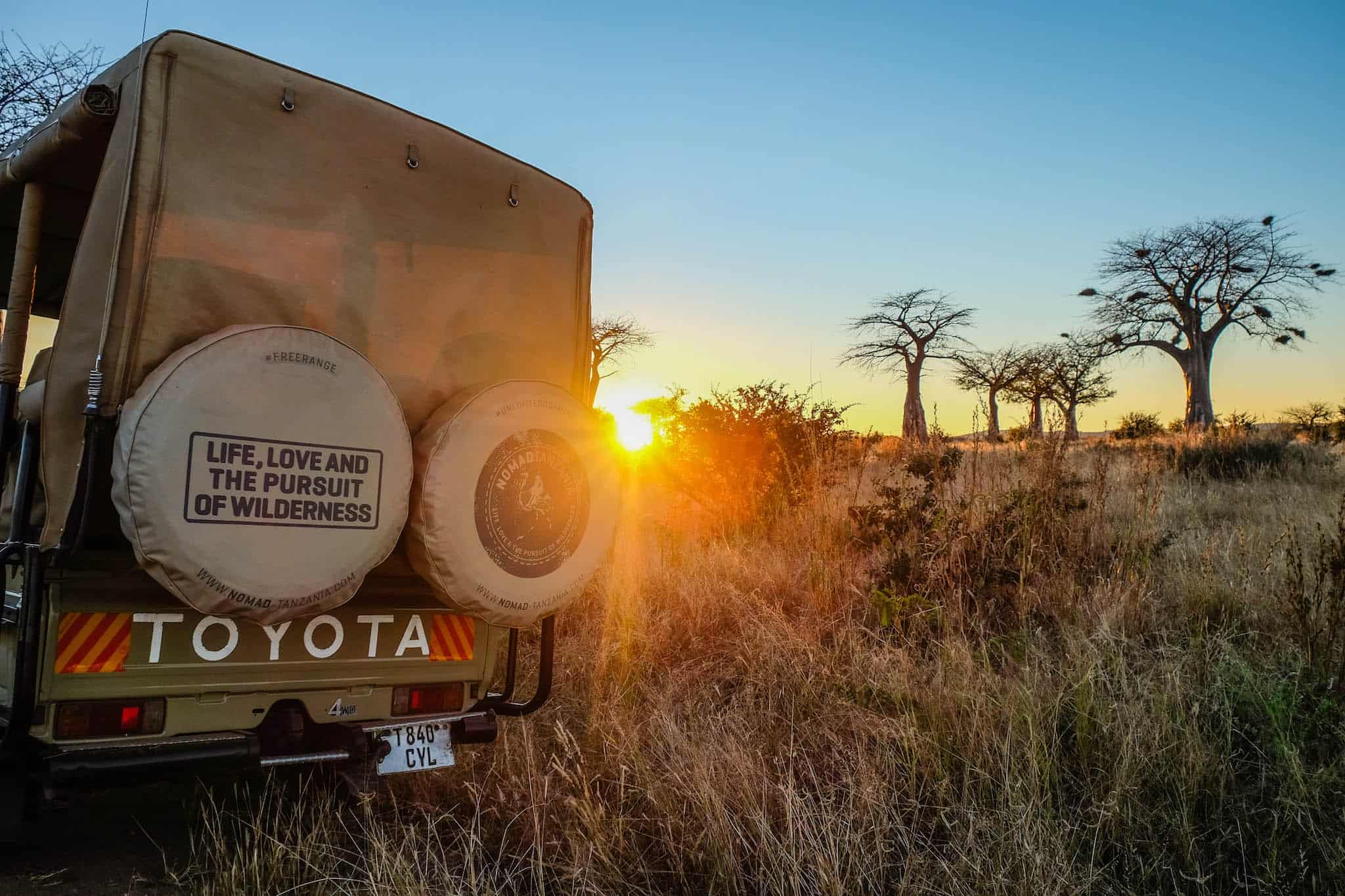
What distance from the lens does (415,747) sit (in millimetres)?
3115

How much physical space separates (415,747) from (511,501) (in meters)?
1.02

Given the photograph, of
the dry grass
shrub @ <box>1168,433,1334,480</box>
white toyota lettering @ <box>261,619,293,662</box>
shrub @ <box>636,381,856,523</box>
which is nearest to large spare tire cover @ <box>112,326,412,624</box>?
white toyota lettering @ <box>261,619,293,662</box>

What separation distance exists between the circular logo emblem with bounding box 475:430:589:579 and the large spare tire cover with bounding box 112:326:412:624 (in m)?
0.27

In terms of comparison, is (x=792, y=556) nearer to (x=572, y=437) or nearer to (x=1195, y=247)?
(x=572, y=437)

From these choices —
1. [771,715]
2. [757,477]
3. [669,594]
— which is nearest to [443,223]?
[771,715]

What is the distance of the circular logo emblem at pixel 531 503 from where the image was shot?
2.78m

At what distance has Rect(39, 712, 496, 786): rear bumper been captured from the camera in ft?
8.00

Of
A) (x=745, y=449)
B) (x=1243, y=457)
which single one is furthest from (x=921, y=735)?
(x=1243, y=457)

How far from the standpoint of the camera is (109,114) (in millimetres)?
2656

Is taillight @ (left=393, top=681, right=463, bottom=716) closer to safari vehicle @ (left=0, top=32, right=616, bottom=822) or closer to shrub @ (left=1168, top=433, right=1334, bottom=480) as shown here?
safari vehicle @ (left=0, top=32, right=616, bottom=822)

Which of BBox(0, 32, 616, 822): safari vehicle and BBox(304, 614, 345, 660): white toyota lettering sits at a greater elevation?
BBox(0, 32, 616, 822): safari vehicle

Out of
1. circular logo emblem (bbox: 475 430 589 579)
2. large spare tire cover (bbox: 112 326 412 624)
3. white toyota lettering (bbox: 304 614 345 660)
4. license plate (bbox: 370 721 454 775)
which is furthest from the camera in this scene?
license plate (bbox: 370 721 454 775)

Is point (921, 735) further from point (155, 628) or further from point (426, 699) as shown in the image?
point (155, 628)

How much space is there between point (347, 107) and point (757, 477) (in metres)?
5.77
